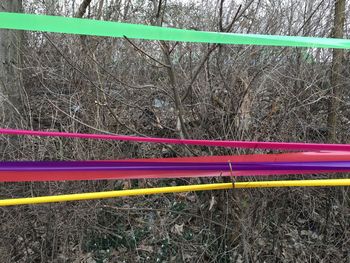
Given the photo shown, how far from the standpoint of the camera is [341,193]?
4219 mm

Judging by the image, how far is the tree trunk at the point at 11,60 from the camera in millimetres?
4734

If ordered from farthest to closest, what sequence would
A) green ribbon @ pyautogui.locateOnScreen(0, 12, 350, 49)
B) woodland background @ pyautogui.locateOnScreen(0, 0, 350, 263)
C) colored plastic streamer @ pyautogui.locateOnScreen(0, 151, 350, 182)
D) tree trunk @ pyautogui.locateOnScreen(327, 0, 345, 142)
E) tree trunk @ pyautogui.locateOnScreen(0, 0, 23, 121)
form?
1. tree trunk @ pyautogui.locateOnScreen(0, 0, 23, 121)
2. tree trunk @ pyautogui.locateOnScreen(327, 0, 345, 142)
3. woodland background @ pyautogui.locateOnScreen(0, 0, 350, 263)
4. colored plastic streamer @ pyautogui.locateOnScreen(0, 151, 350, 182)
5. green ribbon @ pyautogui.locateOnScreen(0, 12, 350, 49)

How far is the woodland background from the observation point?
3.82 m

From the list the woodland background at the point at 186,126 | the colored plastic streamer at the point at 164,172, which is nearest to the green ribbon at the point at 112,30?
the colored plastic streamer at the point at 164,172

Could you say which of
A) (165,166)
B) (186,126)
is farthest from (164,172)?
(186,126)

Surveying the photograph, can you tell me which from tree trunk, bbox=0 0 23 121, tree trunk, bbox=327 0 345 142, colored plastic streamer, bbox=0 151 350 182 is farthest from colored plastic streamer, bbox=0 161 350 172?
tree trunk, bbox=0 0 23 121

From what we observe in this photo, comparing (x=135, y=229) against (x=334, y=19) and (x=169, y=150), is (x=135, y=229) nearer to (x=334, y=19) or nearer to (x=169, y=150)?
(x=169, y=150)

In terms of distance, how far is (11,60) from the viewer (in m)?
5.05

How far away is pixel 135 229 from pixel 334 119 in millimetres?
2185

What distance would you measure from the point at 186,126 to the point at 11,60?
234 cm

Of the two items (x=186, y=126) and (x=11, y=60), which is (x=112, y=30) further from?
(x=11, y=60)

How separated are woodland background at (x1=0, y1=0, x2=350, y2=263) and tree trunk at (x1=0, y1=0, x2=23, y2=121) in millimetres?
30

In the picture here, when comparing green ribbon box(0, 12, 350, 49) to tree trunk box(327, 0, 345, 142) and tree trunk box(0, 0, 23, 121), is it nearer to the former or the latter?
tree trunk box(327, 0, 345, 142)

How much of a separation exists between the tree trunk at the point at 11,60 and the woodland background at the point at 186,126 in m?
0.03
